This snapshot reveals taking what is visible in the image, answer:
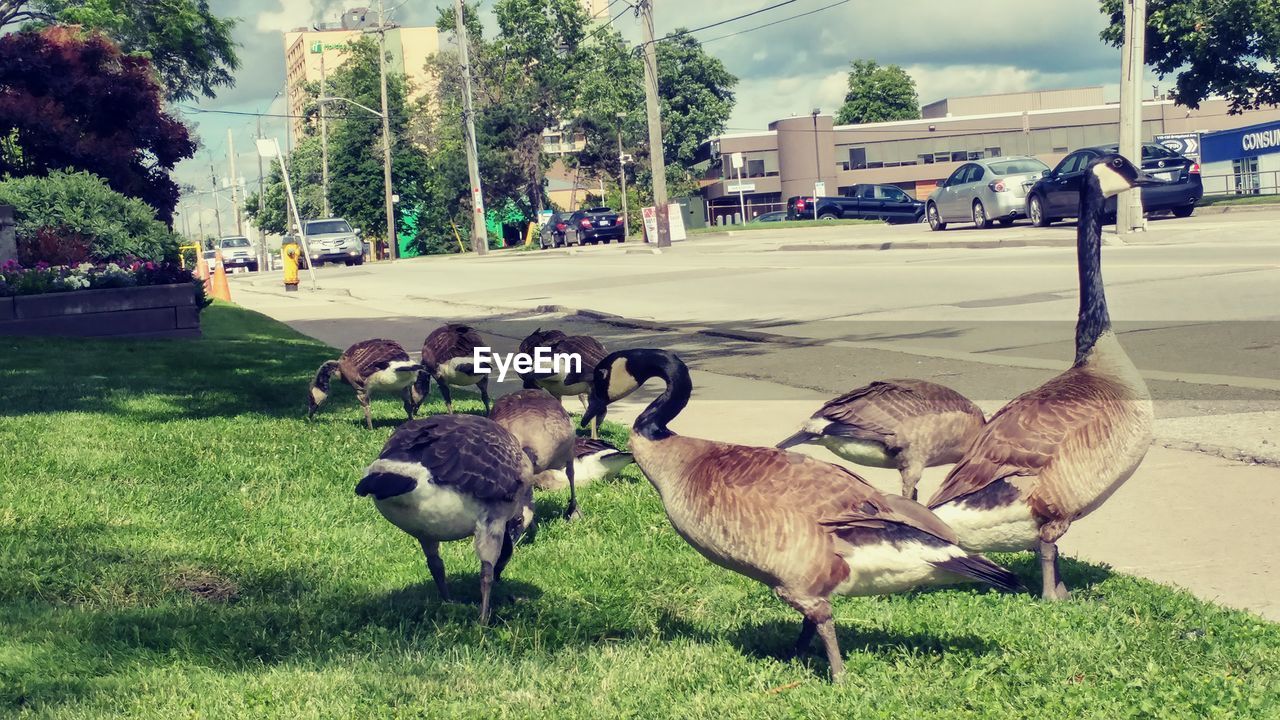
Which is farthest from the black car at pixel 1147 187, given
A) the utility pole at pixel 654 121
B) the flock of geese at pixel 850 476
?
the flock of geese at pixel 850 476

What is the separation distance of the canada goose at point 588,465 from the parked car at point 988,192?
27.4 m

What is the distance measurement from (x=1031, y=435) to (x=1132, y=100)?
23667 millimetres

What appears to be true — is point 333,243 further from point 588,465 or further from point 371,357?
point 588,465

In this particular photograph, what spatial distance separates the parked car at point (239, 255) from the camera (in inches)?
2889

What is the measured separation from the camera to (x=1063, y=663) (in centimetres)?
432

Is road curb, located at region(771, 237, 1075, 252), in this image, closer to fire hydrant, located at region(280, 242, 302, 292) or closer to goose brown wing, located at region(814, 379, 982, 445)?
fire hydrant, located at region(280, 242, 302, 292)

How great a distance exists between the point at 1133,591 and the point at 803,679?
1570mm

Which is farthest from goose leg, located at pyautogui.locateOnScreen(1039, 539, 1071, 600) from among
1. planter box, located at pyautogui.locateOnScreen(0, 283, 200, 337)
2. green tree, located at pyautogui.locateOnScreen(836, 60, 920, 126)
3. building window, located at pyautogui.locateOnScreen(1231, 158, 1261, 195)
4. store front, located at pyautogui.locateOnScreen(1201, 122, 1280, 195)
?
green tree, located at pyautogui.locateOnScreen(836, 60, 920, 126)

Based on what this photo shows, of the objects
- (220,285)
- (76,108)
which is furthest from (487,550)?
(220,285)

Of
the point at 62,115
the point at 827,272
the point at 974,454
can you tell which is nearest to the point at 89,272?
the point at 62,115

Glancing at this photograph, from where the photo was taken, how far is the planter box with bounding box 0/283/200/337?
1661 centimetres

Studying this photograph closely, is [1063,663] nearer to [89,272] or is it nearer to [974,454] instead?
[974,454]

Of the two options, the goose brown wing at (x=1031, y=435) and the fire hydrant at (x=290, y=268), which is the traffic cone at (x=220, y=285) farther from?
the goose brown wing at (x=1031, y=435)

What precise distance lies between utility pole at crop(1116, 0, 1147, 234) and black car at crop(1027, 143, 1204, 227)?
3.51 m
